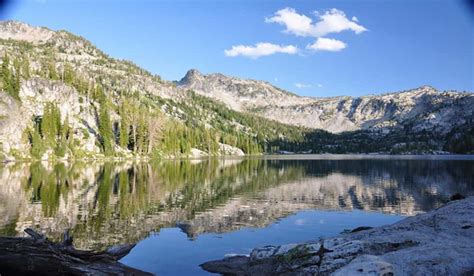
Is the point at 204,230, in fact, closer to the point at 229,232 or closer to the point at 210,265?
the point at 229,232

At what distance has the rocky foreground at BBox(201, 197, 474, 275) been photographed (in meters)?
15.8

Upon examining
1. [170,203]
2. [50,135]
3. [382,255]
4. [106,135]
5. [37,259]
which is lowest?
[170,203]

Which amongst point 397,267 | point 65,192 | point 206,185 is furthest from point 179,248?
point 206,185

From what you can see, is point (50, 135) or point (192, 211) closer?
point (192, 211)

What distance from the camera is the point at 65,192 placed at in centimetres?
5703

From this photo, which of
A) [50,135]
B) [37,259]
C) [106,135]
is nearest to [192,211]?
[37,259]

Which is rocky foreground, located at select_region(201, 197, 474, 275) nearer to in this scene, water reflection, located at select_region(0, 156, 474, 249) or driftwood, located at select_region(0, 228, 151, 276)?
driftwood, located at select_region(0, 228, 151, 276)

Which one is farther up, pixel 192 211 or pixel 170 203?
pixel 170 203

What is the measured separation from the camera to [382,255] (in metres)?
17.8

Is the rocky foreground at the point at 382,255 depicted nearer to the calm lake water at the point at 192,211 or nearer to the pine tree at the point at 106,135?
the calm lake water at the point at 192,211

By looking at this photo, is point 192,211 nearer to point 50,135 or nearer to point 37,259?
point 37,259

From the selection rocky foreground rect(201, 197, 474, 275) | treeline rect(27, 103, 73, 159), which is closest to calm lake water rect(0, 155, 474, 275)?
rocky foreground rect(201, 197, 474, 275)

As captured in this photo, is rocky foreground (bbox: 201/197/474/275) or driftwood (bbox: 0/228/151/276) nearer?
rocky foreground (bbox: 201/197/474/275)

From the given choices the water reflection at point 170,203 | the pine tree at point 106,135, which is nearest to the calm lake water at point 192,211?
the water reflection at point 170,203
